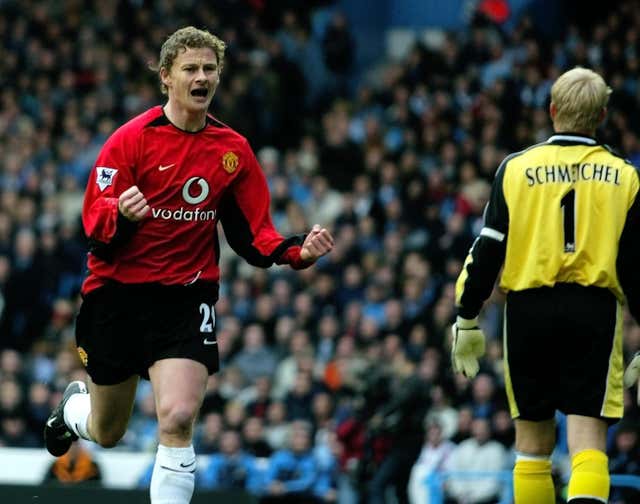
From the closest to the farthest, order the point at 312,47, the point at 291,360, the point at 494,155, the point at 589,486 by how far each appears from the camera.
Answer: the point at 589,486, the point at 291,360, the point at 494,155, the point at 312,47

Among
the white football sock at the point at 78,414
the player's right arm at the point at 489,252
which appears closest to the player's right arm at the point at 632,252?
the player's right arm at the point at 489,252

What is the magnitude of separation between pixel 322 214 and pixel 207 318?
963 centimetres

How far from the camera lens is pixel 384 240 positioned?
53.6 feet

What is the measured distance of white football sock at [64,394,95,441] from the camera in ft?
26.5

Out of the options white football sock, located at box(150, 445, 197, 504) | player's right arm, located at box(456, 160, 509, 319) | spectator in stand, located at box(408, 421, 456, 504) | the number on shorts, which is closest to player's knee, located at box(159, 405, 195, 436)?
white football sock, located at box(150, 445, 197, 504)

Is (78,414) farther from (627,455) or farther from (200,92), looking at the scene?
(627,455)

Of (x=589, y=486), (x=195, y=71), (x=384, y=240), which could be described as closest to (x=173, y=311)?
(x=195, y=71)

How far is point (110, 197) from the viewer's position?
24.2 feet

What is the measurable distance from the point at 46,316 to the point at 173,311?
9343 millimetres

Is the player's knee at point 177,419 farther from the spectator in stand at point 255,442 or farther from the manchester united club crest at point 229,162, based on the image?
the spectator in stand at point 255,442

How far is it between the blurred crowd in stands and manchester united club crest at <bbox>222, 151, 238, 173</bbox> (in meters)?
4.25

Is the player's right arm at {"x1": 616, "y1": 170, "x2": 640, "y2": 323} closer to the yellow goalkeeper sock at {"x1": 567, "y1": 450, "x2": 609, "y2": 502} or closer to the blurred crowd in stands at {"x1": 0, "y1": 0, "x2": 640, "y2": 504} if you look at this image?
the yellow goalkeeper sock at {"x1": 567, "y1": 450, "x2": 609, "y2": 502}

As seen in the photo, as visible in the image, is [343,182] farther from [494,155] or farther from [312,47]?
[312,47]

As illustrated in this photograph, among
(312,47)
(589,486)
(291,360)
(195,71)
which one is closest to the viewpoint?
(589,486)
